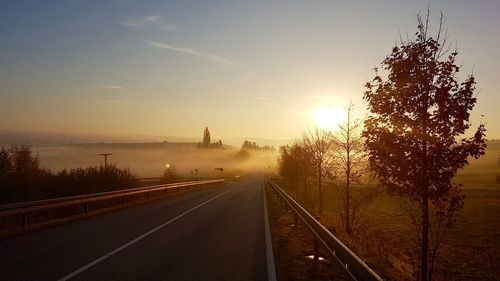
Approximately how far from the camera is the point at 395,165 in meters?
8.68

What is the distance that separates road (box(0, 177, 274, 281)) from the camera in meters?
8.02

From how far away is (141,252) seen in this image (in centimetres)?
1015

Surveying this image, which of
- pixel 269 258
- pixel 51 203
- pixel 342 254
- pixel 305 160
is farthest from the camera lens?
pixel 305 160

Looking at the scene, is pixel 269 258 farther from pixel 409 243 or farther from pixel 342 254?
pixel 409 243

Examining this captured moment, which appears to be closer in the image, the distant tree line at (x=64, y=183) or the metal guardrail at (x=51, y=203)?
the metal guardrail at (x=51, y=203)

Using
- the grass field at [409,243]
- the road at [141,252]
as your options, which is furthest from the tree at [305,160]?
the road at [141,252]

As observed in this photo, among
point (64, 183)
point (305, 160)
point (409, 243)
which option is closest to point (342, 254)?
point (409, 243)

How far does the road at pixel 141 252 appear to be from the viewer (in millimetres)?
8016

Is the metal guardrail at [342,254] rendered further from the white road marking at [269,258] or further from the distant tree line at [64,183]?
the distant tree line at [64,183]

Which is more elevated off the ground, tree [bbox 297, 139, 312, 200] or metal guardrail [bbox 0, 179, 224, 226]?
tree [bbox 297, 139, 312, 200]

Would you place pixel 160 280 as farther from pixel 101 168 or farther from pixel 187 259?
pixel 101 168

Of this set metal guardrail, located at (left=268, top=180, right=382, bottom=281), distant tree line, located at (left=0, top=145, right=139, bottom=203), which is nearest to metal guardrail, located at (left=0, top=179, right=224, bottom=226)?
distant tree line, located at (left=0, top=145, right=139, bottom=203)

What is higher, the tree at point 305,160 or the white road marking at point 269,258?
the tree at point 305,160

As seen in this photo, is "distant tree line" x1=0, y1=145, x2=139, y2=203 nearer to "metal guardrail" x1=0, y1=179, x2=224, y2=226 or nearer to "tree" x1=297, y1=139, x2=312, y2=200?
"metal guardrail" x1=0, y1=179, x2=224, y2=226
